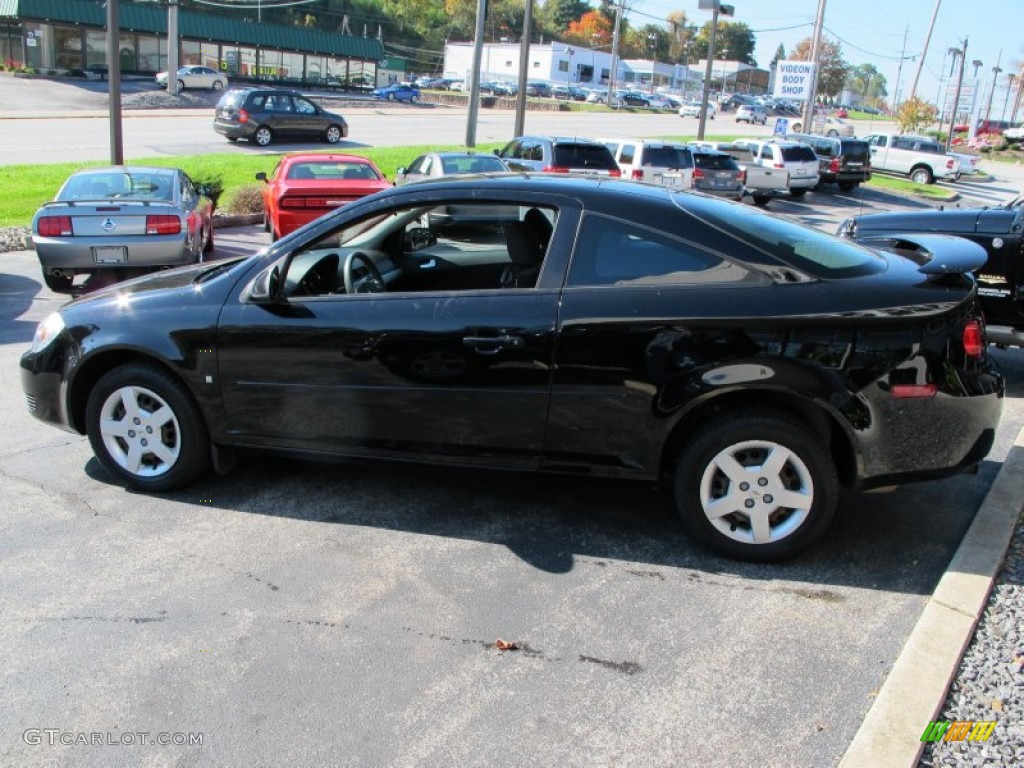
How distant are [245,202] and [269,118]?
46.4 ft

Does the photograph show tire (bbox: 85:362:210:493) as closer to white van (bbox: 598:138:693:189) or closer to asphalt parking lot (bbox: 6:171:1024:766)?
asphalt parking lot (bbox: 6:171:1024:766)

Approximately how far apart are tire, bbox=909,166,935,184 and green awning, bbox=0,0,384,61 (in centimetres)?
4208

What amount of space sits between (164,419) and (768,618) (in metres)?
3.16

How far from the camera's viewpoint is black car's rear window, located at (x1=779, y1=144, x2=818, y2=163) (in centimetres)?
2680

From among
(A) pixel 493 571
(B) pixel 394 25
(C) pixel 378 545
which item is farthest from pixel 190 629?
(B) pixel 394 25

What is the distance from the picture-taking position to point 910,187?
34219 mm

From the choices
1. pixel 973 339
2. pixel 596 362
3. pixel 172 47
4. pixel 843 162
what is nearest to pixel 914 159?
pixel 843 162

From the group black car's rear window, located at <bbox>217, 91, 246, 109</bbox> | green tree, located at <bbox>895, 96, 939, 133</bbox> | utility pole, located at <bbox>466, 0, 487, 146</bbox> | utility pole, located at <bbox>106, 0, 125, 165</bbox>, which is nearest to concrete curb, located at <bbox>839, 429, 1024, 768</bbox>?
utility pole, located at <bbox>106, 0, 125, 165</bbox>

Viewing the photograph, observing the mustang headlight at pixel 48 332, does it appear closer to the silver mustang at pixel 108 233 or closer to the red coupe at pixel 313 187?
the silver mustang at pixel 108 233

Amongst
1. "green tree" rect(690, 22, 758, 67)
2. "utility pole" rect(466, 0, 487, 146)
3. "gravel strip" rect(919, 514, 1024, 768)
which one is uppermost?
"green tree" rect(690, 22, 758, 67)

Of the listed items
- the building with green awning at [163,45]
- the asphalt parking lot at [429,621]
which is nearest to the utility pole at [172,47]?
the building with green awning at [163,45]

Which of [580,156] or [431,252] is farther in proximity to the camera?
[580,156]

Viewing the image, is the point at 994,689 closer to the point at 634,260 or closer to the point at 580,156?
the point at 634,260

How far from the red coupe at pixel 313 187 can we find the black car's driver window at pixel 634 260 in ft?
26.2
